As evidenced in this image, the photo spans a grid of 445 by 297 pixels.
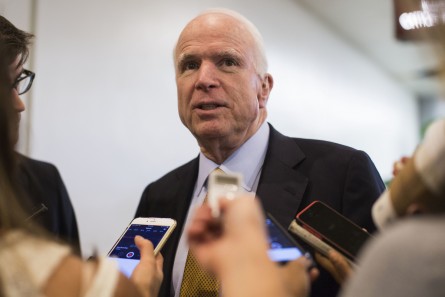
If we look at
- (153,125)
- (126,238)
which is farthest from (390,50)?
(126,238)

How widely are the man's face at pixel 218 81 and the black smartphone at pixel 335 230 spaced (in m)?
0.54

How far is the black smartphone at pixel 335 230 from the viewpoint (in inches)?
35.0

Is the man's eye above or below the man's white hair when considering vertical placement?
below

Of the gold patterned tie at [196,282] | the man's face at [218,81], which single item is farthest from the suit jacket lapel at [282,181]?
the gold patterned tie at [196,282]

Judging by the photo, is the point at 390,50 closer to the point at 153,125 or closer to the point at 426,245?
the point at 153,125

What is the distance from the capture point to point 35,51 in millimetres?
1676

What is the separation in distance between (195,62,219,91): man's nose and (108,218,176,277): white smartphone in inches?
17.6

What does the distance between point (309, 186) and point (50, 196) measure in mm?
787

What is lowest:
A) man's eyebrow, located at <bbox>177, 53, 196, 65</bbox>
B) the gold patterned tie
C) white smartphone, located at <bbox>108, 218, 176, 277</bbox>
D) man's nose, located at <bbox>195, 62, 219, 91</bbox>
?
the gold patterned tie

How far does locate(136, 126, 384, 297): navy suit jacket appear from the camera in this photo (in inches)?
50.1

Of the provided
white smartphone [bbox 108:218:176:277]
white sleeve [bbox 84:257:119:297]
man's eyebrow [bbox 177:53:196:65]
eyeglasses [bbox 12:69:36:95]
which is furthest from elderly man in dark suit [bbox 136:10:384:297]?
white sleeve [bbox 84:257:119:297]

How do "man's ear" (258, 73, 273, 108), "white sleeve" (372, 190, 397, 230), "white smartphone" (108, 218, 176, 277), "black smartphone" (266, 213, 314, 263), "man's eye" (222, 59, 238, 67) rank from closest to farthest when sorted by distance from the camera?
"white sleeve" (372, 190, 397, 230)
"black smartphone" (266, 213, 314, 263)
"white smartphone" (108, 218, 176, 277)
"man's eye" (222, 59, 238, 67)
"man's ear" (258, 73, 273, 108)

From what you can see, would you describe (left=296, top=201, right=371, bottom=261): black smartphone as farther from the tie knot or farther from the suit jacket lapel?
the tie knot

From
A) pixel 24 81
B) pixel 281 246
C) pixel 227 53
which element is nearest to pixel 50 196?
pixel 24 81
